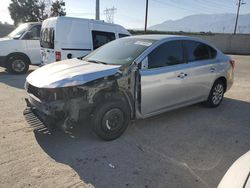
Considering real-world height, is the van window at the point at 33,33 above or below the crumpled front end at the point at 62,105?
above

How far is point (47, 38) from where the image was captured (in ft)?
29.3

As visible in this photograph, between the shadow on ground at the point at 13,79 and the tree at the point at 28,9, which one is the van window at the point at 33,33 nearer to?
the shadow on ground at the point at 13,79

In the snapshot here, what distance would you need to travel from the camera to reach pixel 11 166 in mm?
3691

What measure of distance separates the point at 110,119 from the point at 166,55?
172cm

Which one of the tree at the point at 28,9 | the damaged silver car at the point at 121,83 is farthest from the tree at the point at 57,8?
the damaged silver car at the point at 121,83

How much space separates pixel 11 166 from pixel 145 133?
89.9 inches

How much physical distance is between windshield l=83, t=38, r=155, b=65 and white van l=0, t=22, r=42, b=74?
20.4ft

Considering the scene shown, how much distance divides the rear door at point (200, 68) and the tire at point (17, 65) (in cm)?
748

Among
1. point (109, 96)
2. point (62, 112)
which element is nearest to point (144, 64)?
point (109, 96)

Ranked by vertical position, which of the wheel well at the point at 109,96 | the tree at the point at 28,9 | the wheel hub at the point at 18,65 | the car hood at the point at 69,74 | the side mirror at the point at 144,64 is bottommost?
A: the wheel hub at the point at 18,65

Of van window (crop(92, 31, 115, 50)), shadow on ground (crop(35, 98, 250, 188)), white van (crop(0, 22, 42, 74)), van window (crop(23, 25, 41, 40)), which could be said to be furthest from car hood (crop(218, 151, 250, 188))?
van window (crop(23, 25, 41, 40))

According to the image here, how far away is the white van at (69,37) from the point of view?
8.48 meters

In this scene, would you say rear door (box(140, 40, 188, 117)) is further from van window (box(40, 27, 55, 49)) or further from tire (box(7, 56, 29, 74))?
tire (box(7, 56, 29, 74))

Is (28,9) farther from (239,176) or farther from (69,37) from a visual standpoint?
(239,176)
